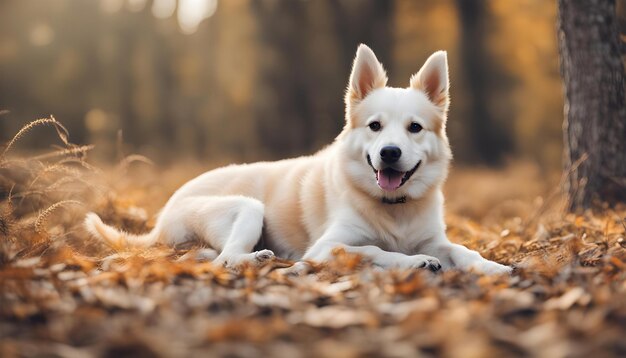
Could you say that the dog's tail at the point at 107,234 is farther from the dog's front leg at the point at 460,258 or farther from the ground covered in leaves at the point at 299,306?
the dog's front leg at the point at 460,258

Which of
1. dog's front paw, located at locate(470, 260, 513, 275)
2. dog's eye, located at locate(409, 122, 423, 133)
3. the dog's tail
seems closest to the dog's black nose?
dog's eye, located at locate(409, 122, 423, 133)

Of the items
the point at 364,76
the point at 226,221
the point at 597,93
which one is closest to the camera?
the point at 226,221

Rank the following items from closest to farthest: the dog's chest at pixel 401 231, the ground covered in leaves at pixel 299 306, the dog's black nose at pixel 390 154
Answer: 1. the ground covered in leaves at pixel 299 306
2. the dog's black nose at pixel 390 154
3. the dog's chest at pixel 401 231

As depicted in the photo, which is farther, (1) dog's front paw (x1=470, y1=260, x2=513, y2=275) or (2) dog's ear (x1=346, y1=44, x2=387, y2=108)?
(2) dog's ear (x1=346, y1=44, x2=387, y2=108)

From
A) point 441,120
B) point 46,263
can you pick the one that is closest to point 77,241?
point 46,263

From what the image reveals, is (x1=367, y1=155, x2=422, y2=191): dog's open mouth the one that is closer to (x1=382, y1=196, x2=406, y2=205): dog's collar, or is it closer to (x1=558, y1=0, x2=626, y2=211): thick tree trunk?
(x1=382, y1=196, x2=406, y2=205): dog's collar

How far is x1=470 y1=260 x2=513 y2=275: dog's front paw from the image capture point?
12.5 ft

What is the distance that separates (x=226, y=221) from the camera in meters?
4.63

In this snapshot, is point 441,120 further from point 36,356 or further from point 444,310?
point 36,356

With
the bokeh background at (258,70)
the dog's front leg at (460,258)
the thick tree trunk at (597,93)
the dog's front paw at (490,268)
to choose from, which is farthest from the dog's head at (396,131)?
the bokeh background at (258,70)

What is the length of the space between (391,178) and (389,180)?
2 cm

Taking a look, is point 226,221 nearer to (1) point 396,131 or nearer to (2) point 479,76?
(1) point 396,131

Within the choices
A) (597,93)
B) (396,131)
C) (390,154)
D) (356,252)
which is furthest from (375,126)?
(597,93)

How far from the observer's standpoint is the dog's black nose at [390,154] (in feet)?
13.6
